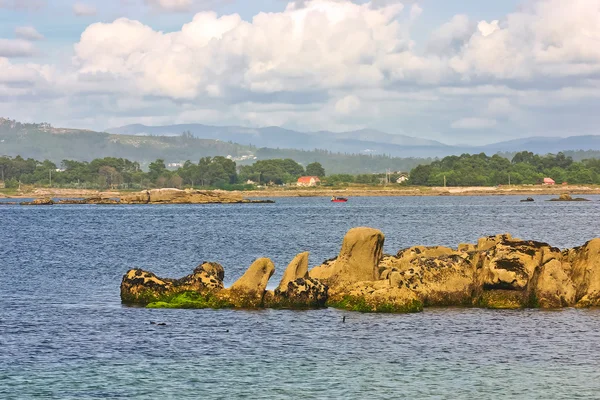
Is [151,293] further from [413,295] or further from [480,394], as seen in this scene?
[480,394]

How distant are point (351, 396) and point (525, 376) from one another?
6.25 metres

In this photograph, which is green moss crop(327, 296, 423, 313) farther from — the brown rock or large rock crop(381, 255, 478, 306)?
the brown rock

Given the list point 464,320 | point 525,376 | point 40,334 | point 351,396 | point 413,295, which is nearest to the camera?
point 351,396

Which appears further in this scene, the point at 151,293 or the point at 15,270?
the point at 15,270

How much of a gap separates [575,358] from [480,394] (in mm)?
6134

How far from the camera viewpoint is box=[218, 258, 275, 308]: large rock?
4134 centimetres

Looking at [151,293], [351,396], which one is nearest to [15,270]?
[151,293]

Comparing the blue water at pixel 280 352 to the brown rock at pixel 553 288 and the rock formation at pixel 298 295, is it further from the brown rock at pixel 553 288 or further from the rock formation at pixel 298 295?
the brown rock at pixel 553 288

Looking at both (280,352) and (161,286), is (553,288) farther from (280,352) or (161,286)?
(161,286)

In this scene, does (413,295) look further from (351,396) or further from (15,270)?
(15,270)

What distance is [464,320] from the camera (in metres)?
37.6

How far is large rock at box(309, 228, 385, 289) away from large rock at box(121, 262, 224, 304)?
5.82 metres

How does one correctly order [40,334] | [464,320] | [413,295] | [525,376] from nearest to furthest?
[525,376], [40,334], [464,320], [413,295]

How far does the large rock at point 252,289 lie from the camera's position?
41344 millimetres
